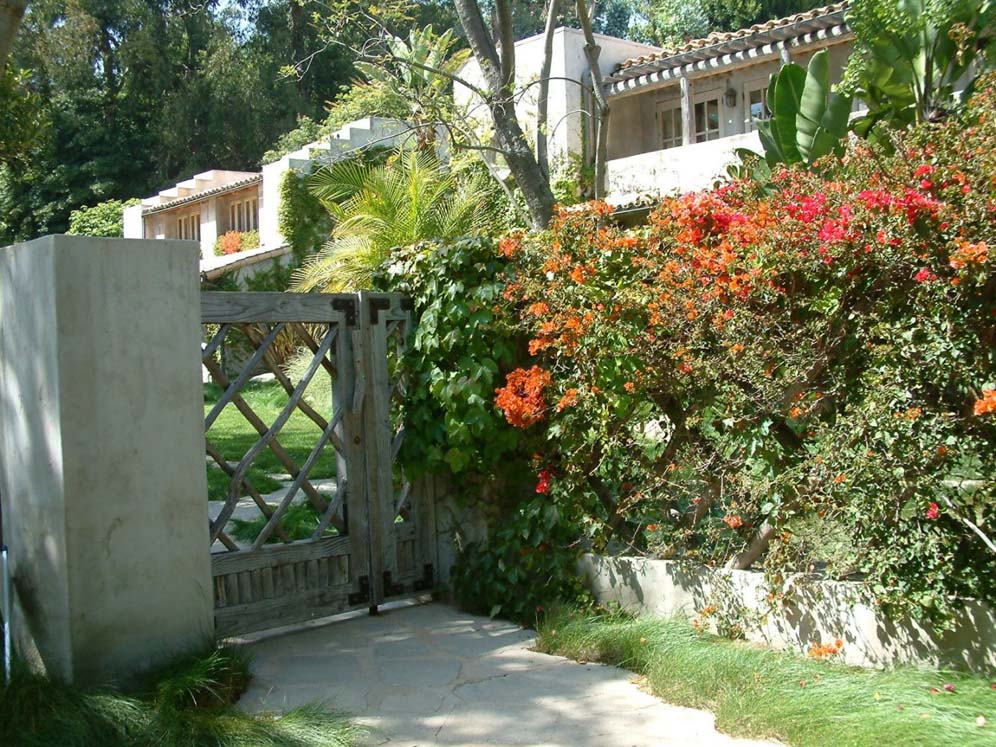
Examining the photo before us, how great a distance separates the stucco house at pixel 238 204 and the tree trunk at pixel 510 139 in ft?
34.8

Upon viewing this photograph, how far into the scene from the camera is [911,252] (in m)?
4.67

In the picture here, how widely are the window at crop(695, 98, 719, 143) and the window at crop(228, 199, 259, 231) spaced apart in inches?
505

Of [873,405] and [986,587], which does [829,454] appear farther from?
[986,587]

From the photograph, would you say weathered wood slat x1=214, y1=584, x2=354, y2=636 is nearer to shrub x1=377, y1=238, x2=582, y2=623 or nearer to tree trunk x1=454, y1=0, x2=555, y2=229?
shrub x1=377, y1=238, x2=582, y2=623

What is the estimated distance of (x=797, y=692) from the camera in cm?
458

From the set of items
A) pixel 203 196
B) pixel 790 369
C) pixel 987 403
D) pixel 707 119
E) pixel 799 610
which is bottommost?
pixel 799 610

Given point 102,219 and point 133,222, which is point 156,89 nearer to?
point 102,219

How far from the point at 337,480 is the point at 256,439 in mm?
9125

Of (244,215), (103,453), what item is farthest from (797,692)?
(244,215)

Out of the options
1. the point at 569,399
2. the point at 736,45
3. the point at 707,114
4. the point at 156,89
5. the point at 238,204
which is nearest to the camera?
the point at 569,399

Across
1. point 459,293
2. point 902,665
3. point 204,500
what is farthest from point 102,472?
point 902,665

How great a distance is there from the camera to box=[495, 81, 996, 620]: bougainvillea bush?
4.62 m

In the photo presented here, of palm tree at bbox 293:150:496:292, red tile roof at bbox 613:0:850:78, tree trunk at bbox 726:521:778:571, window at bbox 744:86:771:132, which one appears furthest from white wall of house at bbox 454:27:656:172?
tree trunk at bbox 726:521:778:571

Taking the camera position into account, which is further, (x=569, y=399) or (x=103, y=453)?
(x=569, y=399)
